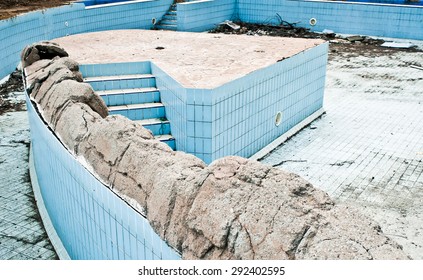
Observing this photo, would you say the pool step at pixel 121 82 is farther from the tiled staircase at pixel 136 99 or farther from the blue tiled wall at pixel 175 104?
the blue tiled wall at pixel 175 104

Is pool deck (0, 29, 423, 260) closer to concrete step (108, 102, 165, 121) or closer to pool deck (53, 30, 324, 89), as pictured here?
pool deck (53, 30, 324, 89)

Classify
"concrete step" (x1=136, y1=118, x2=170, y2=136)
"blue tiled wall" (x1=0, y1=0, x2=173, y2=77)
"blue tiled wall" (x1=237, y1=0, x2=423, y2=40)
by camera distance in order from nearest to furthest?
"concrete step" (x1=136, y1=118, x2=170, y2=136) → "blue tiled wall" (x1=0, y1=0, x2=173, y2=77) → "blue tiled wall" (x1=237, y1=0, x2=423, y2=40)

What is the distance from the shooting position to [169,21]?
→ 14.6 meters

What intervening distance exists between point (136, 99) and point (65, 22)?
6.00 metres

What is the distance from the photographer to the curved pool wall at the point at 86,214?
3.61 m

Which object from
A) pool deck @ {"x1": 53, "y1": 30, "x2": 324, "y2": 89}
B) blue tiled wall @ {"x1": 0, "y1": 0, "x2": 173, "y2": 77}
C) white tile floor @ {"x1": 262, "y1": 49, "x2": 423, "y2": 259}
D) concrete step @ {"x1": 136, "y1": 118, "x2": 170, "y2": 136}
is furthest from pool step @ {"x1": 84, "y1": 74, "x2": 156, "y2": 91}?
blue tiled wall @ {"x1": 0, "y1": 0, "x2": 173, "y2": 77}

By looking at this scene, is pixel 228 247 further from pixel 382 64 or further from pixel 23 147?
pixel 382 64

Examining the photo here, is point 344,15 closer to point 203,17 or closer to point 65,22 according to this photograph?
point 203,17

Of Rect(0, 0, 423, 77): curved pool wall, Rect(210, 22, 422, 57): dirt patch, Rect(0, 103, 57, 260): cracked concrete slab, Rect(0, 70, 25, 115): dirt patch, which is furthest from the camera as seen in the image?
Rect(210, 22, 422, 57): dirt patch

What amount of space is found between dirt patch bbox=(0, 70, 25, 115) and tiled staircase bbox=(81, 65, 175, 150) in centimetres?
236

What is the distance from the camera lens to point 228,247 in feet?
9.94

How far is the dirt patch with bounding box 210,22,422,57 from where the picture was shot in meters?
13.4

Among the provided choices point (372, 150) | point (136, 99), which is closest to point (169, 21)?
point (136, 99)
